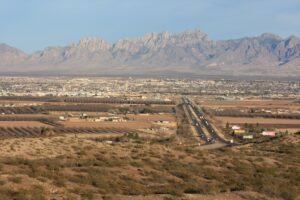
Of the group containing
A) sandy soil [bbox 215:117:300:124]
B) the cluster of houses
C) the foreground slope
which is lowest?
sandy soil [bbox 215:117:300:124]

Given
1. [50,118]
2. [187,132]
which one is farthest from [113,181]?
[50,118]

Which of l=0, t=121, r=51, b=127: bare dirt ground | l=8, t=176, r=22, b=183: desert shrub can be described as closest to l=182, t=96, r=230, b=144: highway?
l=0, t=121, r=51, b=127: bare dirt ground

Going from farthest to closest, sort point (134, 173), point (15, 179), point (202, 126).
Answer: point (202, 126) < point (134, 173) < point (15, 179)

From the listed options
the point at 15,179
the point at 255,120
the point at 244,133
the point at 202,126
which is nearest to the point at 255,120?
the point at 255,120

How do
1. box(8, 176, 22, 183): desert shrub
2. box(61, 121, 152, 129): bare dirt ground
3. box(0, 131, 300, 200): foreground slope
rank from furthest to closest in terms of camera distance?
box(61, 121, 152, 129): bare dirt ground, box(8, 176, 22, 183): desert shrub, box(0, 131, 300, 200): foreground slope

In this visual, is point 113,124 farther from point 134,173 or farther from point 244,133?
point 134,173

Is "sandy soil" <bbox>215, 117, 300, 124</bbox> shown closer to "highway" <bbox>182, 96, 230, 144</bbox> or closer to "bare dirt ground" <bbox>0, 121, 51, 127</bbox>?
"highway" <bbox>182, 96, 230, 144</bbox>

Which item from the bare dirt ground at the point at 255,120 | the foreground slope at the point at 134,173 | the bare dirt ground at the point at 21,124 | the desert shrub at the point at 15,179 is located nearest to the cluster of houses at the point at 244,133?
the bare dirt ground at the point at 255,120

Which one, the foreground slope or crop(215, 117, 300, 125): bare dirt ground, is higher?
the foreground slope
